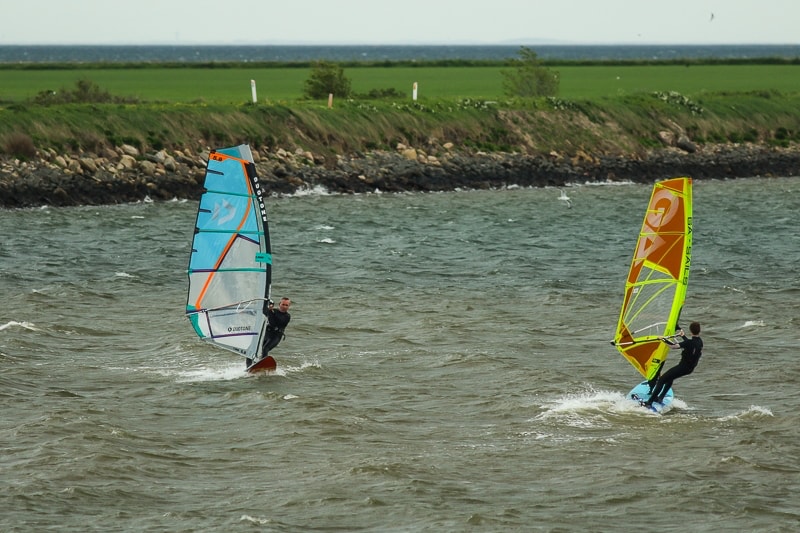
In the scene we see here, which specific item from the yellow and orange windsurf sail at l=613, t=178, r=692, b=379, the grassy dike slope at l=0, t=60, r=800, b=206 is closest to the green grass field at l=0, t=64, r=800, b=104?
the grassy dike slope at l=0, t=60, r=800, b=206

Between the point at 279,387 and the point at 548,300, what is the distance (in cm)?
1058

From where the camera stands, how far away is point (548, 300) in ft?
102

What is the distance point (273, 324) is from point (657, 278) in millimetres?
7351

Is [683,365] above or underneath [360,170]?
above

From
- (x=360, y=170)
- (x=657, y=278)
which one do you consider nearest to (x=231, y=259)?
(x=657, y=278)

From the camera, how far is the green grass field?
76.2 metres

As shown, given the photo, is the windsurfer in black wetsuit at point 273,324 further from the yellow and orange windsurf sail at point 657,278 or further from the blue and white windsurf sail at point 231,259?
the yellow and orange windsurf sail at point 657,278

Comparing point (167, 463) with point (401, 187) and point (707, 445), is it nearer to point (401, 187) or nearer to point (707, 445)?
point (707, 445)

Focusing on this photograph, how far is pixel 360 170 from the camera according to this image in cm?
5538

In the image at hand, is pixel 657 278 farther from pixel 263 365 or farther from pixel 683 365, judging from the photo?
pixel 263 365

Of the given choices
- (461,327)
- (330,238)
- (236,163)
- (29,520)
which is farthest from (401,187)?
(29,520)

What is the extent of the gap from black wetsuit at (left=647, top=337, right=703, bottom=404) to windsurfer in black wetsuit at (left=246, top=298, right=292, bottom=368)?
7135 mm

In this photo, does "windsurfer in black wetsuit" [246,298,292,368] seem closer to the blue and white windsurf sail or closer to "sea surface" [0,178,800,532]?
the blue and white windsurf sail

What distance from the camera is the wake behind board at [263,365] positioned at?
924 inches
